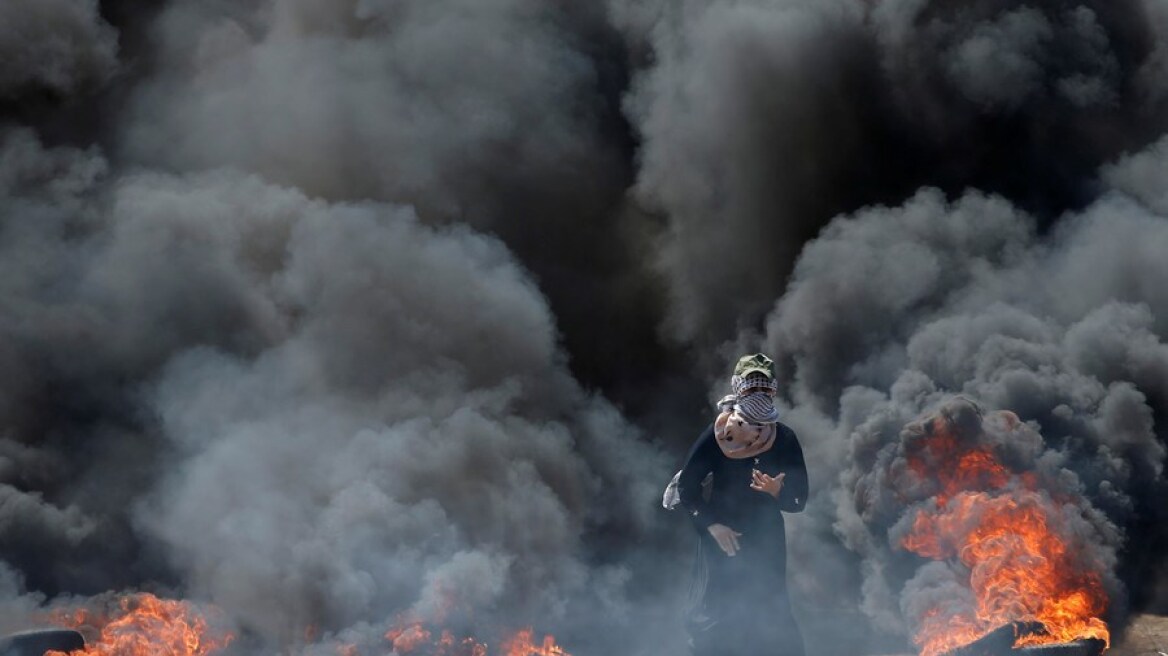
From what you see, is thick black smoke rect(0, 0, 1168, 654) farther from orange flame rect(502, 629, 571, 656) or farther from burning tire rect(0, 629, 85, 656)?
burning tire rect(0, 629, 85, 656)

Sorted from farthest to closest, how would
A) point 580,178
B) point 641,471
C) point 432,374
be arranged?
point 580,178 → point 641,471 → point 432,374

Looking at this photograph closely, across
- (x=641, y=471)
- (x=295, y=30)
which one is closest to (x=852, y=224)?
(x=641, y=471)

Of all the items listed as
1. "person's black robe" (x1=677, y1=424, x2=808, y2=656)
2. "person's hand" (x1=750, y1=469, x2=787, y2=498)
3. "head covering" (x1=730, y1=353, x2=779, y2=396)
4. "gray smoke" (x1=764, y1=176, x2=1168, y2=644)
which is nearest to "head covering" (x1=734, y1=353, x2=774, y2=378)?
"head covering" (x1=730, y1=353, x2=779, y2=396)

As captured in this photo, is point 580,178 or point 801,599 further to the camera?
point 580,178

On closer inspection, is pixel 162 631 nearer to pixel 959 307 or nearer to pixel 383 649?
pixel 383 649

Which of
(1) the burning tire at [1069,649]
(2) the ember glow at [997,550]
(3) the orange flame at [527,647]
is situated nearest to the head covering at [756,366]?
(1) the burning tire at [1069,649]

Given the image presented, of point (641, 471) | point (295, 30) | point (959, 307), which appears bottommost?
point (641, 471)

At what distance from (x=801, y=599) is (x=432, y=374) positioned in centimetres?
707

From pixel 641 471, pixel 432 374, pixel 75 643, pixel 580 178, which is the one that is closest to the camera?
pixel 75 643

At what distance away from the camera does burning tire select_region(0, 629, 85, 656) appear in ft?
45.0

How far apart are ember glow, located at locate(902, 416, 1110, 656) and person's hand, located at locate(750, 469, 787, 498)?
6.05 m

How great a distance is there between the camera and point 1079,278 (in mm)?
20094

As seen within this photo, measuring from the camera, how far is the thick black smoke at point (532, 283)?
1717 centimetres

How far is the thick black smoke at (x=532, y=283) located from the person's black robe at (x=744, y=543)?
6184 mm
